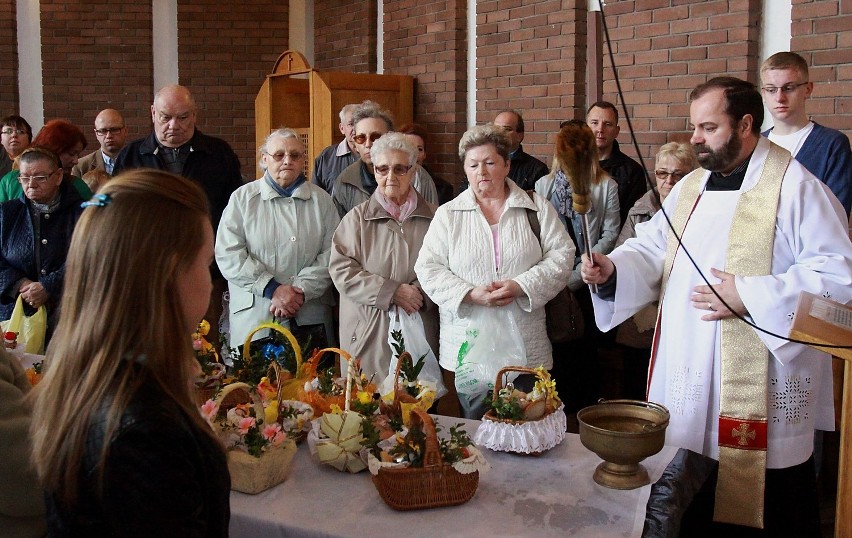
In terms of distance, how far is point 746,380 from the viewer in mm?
3117

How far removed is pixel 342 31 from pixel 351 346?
5.42 meters

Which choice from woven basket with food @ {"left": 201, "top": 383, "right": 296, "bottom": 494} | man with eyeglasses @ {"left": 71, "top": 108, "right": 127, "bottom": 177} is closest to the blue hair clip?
woven basket with food @ {"left": 201, "top": 383, "right": 296, "bottom": 494}

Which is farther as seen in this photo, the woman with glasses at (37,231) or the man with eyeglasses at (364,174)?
the man with eyeglasses at (364,174)

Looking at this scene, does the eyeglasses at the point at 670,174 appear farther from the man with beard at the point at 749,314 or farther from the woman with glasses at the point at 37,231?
the woman with glasses at the point at 37,231

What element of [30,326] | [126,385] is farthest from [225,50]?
[126,385]

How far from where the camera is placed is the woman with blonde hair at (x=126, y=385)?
135 centimetres

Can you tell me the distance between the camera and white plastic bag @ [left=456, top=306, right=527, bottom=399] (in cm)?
372

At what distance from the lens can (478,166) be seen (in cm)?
391

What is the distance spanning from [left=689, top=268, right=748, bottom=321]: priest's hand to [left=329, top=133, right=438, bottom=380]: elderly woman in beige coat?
4.53ft

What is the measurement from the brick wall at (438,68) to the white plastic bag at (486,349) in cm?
383

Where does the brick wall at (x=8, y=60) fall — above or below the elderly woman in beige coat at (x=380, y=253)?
above

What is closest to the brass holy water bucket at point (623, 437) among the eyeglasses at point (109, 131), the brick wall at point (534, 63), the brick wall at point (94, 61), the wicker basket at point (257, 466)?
the wicker basket at point (257, 466)

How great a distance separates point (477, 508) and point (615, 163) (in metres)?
3.25

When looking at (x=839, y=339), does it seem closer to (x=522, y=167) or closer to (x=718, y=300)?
(x=718, y=300)
